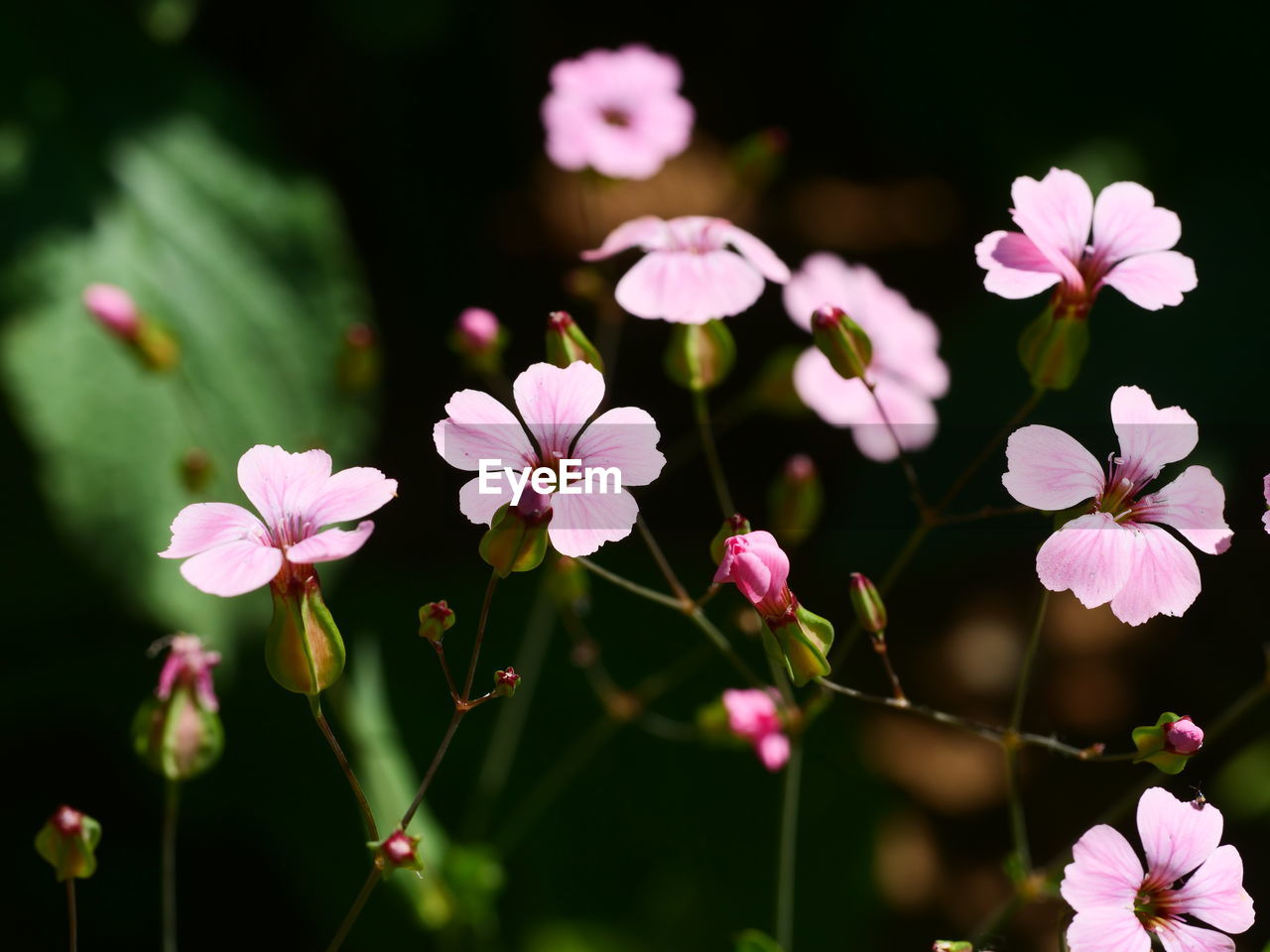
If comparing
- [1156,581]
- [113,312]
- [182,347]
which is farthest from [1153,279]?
[182,347]

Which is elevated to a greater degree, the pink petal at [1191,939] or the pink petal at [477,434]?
the pink petal at [477,434]

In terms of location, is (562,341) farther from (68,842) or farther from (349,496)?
(68,842)

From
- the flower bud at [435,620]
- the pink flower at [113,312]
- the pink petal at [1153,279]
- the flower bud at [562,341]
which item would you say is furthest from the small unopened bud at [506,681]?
the pink flower at [113,312]

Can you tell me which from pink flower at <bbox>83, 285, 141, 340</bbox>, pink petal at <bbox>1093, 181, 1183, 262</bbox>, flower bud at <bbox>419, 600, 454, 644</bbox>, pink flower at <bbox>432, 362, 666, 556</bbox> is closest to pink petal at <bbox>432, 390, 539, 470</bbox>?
pink flower at <bbox>432, 362, 666, 556</bbox>

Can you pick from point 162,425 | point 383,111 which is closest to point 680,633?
point 162,425

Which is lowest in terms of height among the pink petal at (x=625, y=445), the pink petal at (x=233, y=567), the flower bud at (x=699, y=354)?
the pink petal at (x=233, y=567)

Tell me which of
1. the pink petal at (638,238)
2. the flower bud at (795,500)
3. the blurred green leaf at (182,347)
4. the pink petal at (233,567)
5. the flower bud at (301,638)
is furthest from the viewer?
the blurred green leaf at (182,347)

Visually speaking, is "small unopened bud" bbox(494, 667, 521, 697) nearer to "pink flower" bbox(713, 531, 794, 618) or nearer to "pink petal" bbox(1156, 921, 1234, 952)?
"pink flower" bbox(713, 531, 794, 618)

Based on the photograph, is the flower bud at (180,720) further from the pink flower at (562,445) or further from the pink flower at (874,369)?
the pink flower at (874,369)
